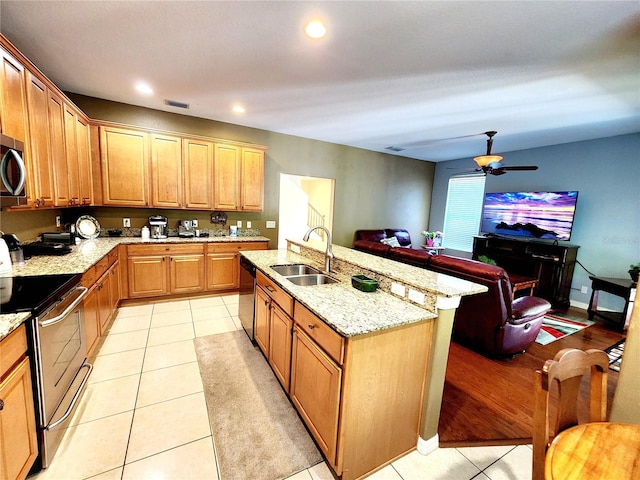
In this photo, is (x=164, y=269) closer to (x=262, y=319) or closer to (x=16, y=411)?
(x=262, y=319)

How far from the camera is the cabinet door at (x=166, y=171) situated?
369 cm

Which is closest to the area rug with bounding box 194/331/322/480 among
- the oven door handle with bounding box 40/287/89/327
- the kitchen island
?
the kitchen island

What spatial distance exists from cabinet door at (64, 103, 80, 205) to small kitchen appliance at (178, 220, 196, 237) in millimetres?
1255

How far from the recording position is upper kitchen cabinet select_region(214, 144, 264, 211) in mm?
4078

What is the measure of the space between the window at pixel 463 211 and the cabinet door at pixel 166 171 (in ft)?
19.6

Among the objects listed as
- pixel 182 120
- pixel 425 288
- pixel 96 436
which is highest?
pixel 182 120

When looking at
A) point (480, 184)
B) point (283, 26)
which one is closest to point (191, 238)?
point (283, 26)

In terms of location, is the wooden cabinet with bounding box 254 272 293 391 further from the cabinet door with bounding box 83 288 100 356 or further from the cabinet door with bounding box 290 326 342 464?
the cabinet door with bounding box 83 288 100 356

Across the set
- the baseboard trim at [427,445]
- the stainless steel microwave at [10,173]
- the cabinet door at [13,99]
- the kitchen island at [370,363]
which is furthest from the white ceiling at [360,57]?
the baseboard trim at [427,445]

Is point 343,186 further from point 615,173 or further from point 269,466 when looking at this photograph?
point 269,466

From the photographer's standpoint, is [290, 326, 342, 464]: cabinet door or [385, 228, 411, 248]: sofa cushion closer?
[290, 326, 342, 464]: cabinet door

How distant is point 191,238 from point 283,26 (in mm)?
3059

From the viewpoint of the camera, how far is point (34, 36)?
2.14 metres

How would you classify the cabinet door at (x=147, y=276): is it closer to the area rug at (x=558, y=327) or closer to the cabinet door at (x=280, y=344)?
the cabinet door at (x=280, y=344)
